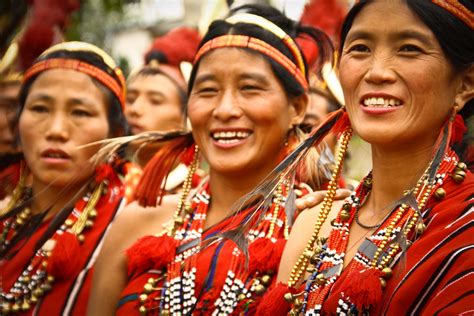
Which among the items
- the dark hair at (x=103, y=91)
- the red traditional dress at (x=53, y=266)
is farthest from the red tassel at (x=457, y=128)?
the dark hair at (x=103, y=91)

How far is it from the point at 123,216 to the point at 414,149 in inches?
67.4

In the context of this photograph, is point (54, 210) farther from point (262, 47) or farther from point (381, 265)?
point (381, 265)

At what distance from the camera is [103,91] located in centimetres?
462

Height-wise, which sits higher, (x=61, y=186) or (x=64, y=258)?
(x=61, y=186)

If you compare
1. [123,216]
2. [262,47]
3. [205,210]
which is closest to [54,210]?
[123,216]

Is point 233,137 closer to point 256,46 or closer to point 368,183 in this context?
point 256,46

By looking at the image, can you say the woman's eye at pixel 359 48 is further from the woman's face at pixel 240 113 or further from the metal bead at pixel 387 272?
the woman's face at pixel 240 113

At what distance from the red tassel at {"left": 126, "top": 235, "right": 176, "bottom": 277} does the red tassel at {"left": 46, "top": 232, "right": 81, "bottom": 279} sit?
0.55m

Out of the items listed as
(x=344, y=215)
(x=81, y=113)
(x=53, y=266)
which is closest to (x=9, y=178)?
(x=81, y=113)

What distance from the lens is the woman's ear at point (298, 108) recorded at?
4004mm

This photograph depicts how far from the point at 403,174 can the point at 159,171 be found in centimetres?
157

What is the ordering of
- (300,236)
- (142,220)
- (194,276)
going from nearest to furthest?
(300,236) < (194,276) < (142,220)

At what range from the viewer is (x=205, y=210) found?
3965 mm

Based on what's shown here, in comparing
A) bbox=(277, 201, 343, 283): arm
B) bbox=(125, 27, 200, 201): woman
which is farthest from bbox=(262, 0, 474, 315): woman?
bbox=(125, 27, 200, 201): woman
